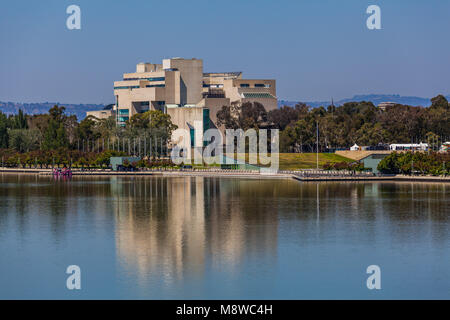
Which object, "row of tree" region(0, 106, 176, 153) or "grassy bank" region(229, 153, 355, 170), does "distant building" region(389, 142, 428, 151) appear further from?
"row of tree" region(0, 106, 176, 153)

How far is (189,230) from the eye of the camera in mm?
55750

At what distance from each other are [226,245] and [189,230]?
26.2 feet

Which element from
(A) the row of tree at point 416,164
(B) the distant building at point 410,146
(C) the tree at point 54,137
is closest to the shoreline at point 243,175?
(A) the row of tree at point 416,164

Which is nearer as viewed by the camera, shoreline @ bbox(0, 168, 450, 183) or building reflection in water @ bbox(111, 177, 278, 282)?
building reflection in water @ bbox(111, 177, 278, 282)

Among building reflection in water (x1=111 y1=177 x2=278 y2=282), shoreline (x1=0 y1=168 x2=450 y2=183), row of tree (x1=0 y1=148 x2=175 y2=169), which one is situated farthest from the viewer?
row of tree (x1=0 y1=148 x2=175 y2=169)

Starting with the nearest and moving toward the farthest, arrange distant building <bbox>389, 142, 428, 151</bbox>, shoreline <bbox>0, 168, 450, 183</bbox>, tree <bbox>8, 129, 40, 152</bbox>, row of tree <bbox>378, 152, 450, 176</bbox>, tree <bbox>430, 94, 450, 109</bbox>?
1. shoreline <bbox>0, 168, 450, 183</bbox>
2. row of tree <bbox>378, 152, 450, 176</bbox>
3. distant building <bbox>389, 142, 428, 151</bbox>
4. tree <bbox>8, 129, 40, 152</bbox>
5. tree <bbox>430, 94, 450, 109</bbox>

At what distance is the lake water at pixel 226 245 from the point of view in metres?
37.3

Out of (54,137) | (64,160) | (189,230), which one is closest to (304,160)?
(64,160)

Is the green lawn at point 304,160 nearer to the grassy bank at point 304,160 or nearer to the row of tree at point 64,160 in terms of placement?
the grassy bank at point 304,160

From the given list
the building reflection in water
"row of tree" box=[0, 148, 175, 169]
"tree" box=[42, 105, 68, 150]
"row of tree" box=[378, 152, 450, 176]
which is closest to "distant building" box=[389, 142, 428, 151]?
"row of tree" box=[378, 152, 450, 176]

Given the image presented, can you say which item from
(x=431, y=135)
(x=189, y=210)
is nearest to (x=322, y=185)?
(x=189, y=210)

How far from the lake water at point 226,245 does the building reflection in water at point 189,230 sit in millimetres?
95

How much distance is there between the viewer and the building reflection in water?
42.5 m

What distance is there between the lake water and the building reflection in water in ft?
0.31
